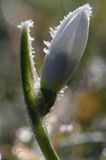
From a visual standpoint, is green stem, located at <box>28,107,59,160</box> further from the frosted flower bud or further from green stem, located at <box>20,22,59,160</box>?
the frosted flower bud

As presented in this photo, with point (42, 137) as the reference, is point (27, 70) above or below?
above

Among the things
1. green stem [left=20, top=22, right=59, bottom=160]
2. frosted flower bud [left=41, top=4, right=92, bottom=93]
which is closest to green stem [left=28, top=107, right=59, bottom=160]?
green stem [left=20, top=22, right=59, bottom=160]

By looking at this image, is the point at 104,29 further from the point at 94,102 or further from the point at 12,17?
the point at 94,102

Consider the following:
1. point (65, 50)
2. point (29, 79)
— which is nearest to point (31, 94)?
point (29, 79)

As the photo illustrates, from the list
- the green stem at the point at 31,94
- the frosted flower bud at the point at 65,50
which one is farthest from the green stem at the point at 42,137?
the frosted flower bud at the point at 65,50

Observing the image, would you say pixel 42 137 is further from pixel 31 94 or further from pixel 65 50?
pixel 65 50

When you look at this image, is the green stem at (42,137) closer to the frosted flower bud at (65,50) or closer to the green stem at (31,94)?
the green stem at (31,94)

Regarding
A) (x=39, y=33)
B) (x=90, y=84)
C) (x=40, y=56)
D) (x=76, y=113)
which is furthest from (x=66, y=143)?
(x=39, y=33)
